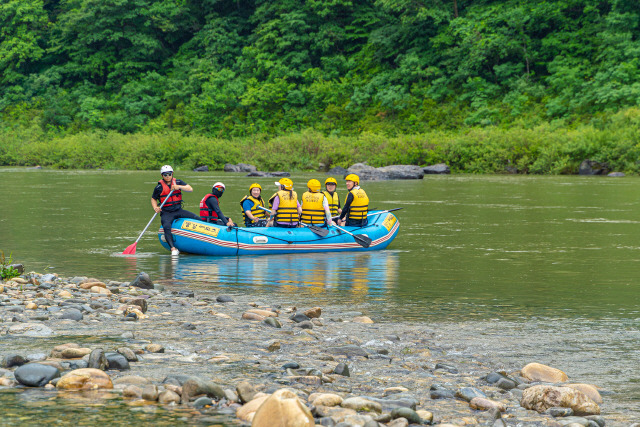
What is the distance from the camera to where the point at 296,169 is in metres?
43.8

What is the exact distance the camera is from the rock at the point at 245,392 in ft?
16.3

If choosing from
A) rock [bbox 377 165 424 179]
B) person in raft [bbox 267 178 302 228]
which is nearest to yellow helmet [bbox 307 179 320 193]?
person in raft [bbox 267 178 302 228]

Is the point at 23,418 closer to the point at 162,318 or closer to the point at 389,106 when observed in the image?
the point at 162,318

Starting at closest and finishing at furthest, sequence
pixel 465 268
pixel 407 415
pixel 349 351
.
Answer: pixel 407 415
pixel 349 351
pixel 465 268

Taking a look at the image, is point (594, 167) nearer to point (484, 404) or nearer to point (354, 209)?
point (354, 209)

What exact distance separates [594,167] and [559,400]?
115ft

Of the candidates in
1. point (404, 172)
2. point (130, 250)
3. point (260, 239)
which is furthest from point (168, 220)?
point (404, 172)

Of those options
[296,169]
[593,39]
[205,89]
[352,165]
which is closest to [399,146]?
[352,165]

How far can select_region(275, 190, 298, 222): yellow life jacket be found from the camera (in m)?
13.9

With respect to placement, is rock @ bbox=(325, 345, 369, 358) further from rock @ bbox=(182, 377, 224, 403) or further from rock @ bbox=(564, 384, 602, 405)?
rock @ bbox=(564, 384, 602, 405)

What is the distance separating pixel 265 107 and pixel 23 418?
48158mm

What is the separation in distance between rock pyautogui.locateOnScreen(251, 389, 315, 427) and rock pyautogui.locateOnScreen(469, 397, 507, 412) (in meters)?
1.29

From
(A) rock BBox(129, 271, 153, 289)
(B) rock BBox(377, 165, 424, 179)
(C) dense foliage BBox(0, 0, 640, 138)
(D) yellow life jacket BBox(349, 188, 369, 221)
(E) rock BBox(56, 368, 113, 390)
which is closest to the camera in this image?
(E) rock BBox(56, 368, 113, 390)

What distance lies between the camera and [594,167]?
38125 mm
